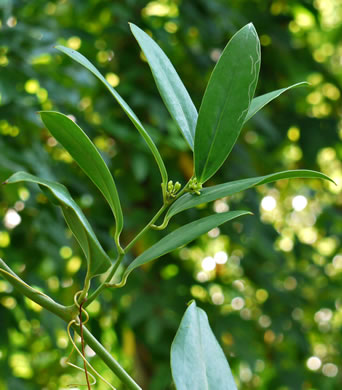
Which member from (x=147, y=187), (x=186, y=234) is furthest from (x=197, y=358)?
(x=147, y=187)

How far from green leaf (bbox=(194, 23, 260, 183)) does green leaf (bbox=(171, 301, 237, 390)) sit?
2.7 inches

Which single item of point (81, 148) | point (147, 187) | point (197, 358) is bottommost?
point (147, 187)

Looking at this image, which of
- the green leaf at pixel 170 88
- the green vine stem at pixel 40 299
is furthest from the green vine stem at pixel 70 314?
the green leaf at pixel 170 88

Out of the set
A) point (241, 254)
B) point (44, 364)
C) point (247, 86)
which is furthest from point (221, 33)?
point (247, 86)

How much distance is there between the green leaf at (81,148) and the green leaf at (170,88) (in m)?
0.05

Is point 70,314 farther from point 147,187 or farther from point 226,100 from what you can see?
point 147,187

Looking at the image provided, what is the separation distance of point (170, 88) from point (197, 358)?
5.2 inches

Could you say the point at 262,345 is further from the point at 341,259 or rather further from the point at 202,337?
the point at 202,337

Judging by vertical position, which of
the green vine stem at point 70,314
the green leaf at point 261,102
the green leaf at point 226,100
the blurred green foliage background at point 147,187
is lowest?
the blurred green foliage background at point 147,187

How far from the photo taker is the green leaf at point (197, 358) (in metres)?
0.27

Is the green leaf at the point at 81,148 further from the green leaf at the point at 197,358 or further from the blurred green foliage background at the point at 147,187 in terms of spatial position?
the blurred green foliage background at the point at 147,187

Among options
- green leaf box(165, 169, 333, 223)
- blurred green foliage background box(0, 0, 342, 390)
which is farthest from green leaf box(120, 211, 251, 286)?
blurred green foliage background box(0, 0, 342, 390)

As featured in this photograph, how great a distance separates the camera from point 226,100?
0.29 meters

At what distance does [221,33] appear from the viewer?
1.08 meters
